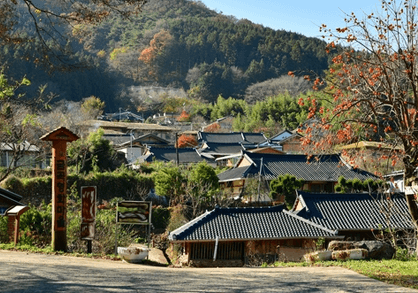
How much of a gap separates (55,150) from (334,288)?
7.30m

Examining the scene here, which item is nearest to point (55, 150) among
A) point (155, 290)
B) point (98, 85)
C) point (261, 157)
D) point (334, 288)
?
point (155, 290)

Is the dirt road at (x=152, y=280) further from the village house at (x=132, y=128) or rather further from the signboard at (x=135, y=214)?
the village house at (x=132, y=128)

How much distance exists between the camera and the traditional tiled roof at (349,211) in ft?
71.3

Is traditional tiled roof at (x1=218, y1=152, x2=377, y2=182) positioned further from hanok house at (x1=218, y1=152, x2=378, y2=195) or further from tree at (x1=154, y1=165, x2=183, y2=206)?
tree at (x1=154, y1=165, x2=183, y2=206)

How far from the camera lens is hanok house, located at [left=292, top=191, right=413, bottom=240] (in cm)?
2158

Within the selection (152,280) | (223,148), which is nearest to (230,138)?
(223,148)

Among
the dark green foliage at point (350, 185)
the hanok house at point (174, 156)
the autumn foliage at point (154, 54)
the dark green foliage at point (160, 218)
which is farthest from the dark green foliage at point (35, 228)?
the autumn foliage at point (154, 54)

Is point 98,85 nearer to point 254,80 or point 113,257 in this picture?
point 254,80

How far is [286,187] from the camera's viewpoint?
102 feet

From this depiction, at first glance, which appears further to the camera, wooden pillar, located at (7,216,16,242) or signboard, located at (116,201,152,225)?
wooden pillar, located at (7,216,16,242)

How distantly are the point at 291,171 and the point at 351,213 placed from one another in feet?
40.1

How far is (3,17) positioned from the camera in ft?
33.4

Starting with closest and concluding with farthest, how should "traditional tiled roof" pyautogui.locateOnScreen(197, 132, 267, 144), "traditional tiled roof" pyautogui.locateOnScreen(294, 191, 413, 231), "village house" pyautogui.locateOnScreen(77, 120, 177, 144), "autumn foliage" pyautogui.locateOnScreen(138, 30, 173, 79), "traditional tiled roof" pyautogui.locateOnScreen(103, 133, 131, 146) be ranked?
1. "traditional tiled roof" pyautogui.locateOnScreen(294, 191, 413, 231)
2. "traditional tiled roof" pyautogui.locateOnScreen(103, 133, 131, 146)
3. "traditional tiled roof" pyautogui.locateOnScreen(197, 132, 267, 144)
4. "village house" pyautogui.locateOnScreen(77, 120, 177, 144)
5. "autumn foliage" pyautogui.locateOnScreen(138, 30, 173, 79)

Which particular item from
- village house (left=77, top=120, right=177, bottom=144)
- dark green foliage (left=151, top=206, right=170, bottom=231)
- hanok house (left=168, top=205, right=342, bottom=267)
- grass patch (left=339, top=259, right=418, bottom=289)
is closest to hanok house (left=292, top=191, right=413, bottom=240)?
hanok house (left=168, top=205, right=342, bottom=267)
